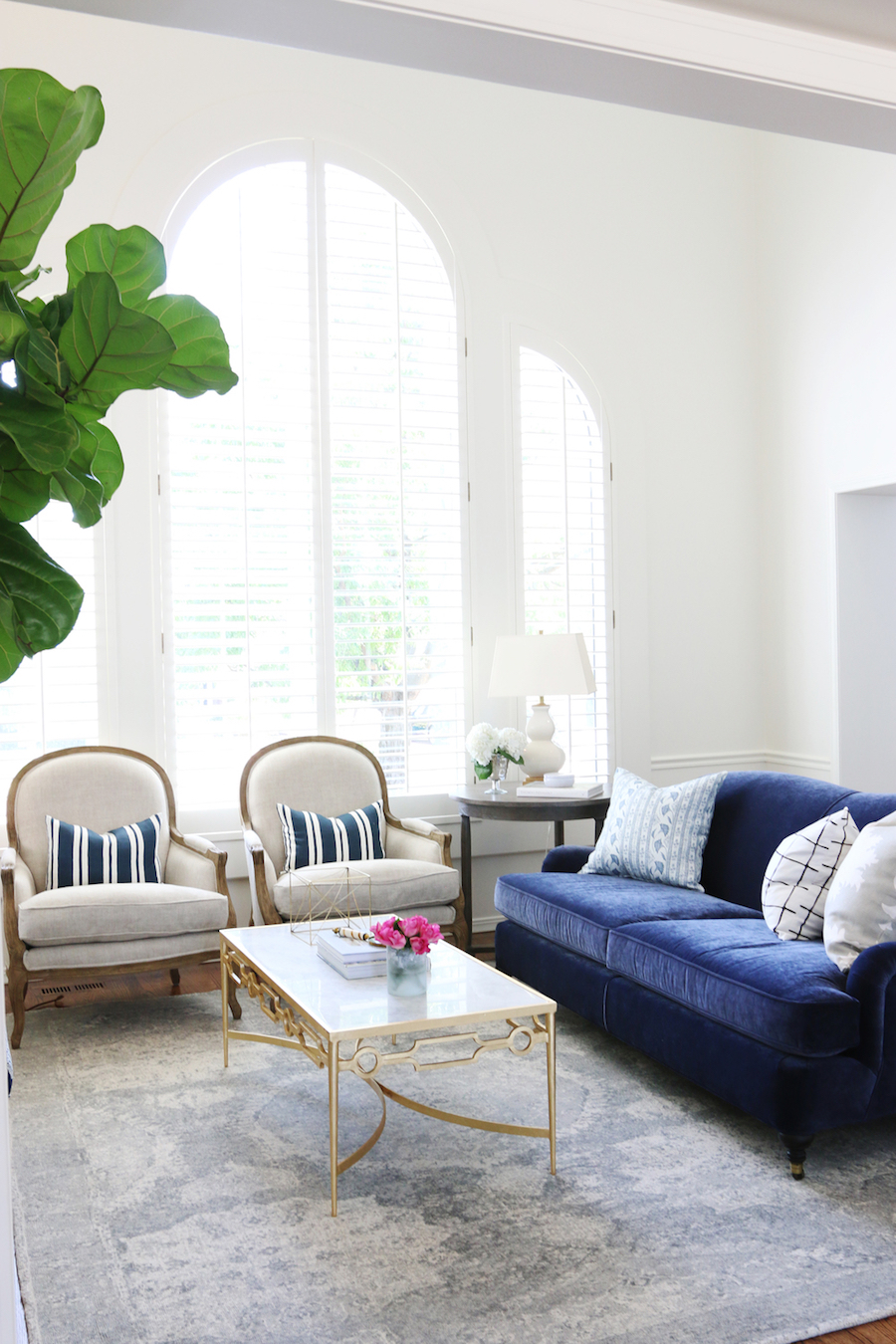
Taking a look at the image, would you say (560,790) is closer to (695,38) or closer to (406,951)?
(406,951)

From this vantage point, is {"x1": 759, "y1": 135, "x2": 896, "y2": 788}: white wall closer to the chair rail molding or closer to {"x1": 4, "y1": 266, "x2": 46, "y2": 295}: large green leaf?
the chair rail molding

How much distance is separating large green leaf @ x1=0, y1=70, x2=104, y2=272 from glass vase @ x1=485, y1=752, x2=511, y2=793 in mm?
4057

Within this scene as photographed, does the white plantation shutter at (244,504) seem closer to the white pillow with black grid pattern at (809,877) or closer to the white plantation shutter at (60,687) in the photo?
the white plantation shutter at (60,687)

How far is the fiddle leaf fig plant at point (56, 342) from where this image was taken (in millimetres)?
725

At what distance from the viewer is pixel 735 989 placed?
2836 millimetres

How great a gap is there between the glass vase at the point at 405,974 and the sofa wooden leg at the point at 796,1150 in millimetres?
934

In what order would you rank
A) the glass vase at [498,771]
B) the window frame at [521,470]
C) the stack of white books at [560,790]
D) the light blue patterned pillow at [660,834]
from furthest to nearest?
1. the window frame at [521,470]
2. the glass vase at [498,771]
3. the stack of white books at [560,790]
4. the light blue patterned pillow at [660,834]

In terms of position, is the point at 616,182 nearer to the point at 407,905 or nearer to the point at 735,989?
the point at 407,905

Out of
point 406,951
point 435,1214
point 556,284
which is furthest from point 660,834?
point 556,284

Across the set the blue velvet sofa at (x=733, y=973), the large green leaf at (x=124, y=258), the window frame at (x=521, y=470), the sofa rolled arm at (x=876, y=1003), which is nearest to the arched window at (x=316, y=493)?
the window frame at (x=521, y=470)

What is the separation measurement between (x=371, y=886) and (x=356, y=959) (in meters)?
0.95

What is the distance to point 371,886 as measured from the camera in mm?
3975

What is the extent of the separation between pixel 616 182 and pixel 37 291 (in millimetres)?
2757

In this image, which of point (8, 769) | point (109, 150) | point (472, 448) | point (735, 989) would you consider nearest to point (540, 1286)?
point (735, 989)
